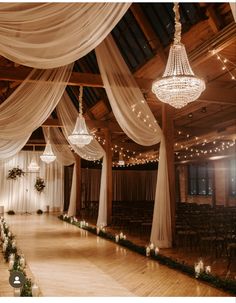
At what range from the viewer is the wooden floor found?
548cm

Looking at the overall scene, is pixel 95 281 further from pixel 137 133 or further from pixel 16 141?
pixel 16 141

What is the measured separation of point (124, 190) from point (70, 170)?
164 inches

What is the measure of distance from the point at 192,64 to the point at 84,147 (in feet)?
15.9

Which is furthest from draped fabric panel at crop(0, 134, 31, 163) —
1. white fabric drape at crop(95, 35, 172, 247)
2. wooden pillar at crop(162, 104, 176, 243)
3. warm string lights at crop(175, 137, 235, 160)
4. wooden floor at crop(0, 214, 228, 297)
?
warm string lights at crop(175, 137, 235, 160)

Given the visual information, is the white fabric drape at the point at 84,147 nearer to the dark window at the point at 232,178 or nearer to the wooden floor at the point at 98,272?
the wooden floor at the point at 98,272

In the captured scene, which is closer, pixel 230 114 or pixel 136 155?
pixel 230 114

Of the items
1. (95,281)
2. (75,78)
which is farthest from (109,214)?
(95,281)

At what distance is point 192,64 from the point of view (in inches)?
313

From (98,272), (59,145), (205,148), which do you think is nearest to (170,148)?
(98,272)

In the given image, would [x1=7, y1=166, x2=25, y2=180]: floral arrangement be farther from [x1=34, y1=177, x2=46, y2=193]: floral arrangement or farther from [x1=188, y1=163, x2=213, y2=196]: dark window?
[x1=188, y1=163, x2=213, y2=196]: dark window

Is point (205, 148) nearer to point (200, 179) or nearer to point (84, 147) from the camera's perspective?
point (200, 179)

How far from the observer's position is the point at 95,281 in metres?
6.05

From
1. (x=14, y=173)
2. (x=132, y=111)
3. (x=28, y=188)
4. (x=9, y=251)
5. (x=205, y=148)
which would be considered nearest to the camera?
(x=132, y=111)
